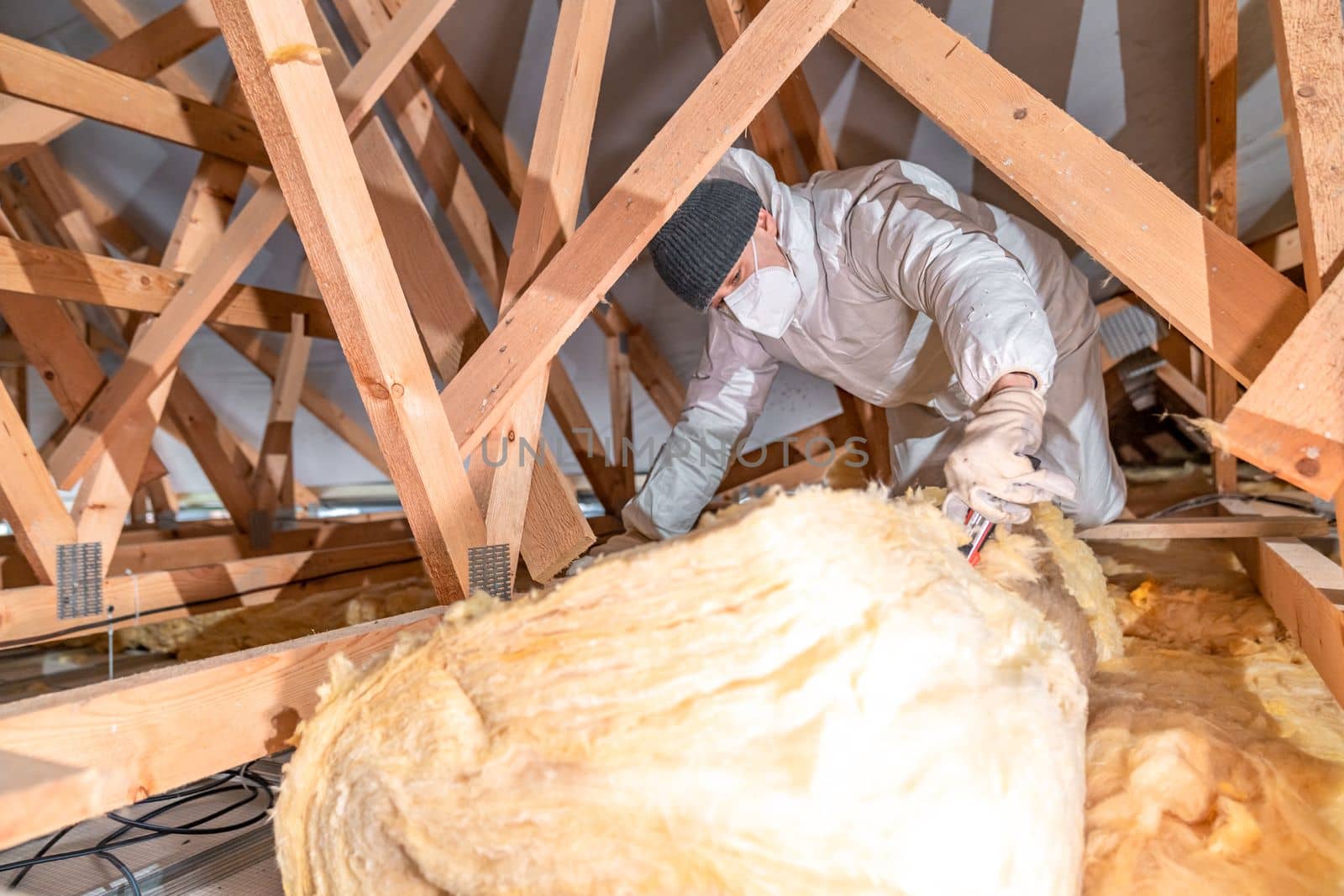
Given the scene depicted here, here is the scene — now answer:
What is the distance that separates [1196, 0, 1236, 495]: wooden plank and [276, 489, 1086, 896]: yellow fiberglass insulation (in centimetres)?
166

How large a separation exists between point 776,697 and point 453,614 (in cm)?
34

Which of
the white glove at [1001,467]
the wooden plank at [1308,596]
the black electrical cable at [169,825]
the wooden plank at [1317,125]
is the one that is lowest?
the wooden plank at [1308,596]

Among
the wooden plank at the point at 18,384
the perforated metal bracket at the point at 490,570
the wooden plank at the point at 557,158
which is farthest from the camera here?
the wooden plank at the point at 18,384

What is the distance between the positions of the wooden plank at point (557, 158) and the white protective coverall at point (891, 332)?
1.29 feet

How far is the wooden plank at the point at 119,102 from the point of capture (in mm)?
1662

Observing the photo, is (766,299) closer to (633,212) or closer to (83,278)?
(633,212)

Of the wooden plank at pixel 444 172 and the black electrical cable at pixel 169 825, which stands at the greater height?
the wooden plank at pixel 444 172

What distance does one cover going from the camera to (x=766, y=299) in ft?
5.82

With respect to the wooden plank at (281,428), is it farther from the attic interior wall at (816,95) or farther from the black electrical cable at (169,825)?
the black electrical cable at (169,825)

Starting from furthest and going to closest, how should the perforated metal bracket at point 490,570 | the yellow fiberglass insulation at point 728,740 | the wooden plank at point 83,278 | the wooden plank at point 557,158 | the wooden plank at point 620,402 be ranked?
the wooden plank at point 620,402 → the wooden plank at point 83,278 → the wooden plank at point 557,158 → the perforated metal bracket at point 490,570 → the yellow fiberglass insulation at point 728,740

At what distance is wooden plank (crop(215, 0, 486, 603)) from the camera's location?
1.04m

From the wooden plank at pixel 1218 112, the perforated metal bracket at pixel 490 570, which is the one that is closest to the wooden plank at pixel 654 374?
the wooden plank at pixel 1218 112

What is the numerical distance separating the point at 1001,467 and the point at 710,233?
0.80 meters

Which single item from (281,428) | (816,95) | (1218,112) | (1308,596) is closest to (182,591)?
(281,428)
